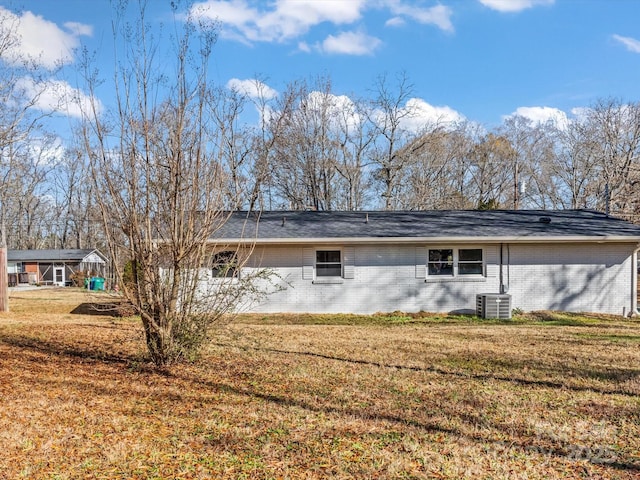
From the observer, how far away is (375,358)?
714 centimetres

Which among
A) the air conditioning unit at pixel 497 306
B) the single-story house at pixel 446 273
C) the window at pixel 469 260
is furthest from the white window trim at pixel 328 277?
the air conditioning unit at pixel 497 306

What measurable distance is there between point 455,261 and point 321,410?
9935 mm

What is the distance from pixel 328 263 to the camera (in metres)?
13.7

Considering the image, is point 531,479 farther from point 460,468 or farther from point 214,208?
point 214,208

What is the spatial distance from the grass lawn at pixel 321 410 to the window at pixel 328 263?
5428 mm

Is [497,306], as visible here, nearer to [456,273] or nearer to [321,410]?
[456,273]

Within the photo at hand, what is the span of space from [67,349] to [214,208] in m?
3.55

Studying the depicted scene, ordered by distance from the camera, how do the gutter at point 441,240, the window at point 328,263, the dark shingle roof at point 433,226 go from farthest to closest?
the window at point 328,263 < the dark shingle roof at point 433,226 < the gutter at point 441,240

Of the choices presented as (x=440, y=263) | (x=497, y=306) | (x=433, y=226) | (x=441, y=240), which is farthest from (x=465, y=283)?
(x=433, y=226)

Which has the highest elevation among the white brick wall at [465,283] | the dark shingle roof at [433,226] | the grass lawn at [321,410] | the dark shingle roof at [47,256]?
the dark shingle roof at [433,226]

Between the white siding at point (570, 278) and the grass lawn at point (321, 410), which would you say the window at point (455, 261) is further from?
the grass lawn at point (321, 410)

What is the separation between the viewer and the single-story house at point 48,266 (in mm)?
36031

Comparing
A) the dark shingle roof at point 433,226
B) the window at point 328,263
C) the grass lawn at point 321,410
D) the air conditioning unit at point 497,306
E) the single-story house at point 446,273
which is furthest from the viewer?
the window at point 328,263

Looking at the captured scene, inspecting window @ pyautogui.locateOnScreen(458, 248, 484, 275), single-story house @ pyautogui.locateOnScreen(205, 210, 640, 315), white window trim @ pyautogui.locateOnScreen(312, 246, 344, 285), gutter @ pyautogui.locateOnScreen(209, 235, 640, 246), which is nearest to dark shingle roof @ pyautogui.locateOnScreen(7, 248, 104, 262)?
single-story house @ pyautogui.locateOnScreen(205, 210, 640, 315)
